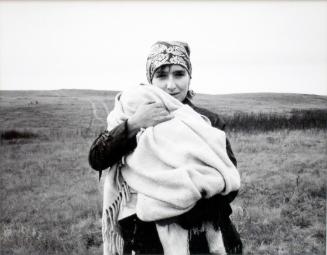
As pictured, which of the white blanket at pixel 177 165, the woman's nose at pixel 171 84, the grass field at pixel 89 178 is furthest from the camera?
the grass field at pixel 89 178

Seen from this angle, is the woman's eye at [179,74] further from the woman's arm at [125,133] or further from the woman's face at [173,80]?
the woman's arm at [125,133]

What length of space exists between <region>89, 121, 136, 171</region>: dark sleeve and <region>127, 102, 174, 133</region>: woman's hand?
0.02 m

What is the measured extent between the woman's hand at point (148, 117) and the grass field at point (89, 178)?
1.55 metres

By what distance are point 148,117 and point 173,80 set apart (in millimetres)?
182

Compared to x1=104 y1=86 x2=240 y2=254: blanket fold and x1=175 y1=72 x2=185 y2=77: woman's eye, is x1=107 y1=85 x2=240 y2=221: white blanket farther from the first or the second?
x1=175 y1=72 x2=185 y2=77: woman's eye

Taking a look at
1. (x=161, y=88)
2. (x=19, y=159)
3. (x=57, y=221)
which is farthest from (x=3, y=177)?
(x=161, y=88)

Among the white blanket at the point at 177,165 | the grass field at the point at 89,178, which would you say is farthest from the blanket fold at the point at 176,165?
the grass field at the point at 89,178

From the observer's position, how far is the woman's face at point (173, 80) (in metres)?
1.10

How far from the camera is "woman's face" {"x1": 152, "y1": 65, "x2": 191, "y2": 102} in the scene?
3.62 ft

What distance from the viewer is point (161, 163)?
1001 millimetres

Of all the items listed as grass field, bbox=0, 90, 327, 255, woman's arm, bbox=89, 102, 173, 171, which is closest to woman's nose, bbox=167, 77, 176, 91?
woman's arm, bbox=89, 102, 173, 171

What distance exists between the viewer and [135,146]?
1.05 m

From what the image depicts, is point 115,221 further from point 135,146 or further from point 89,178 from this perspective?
point 89,178

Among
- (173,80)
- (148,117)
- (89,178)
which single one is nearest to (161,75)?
(173,80)
